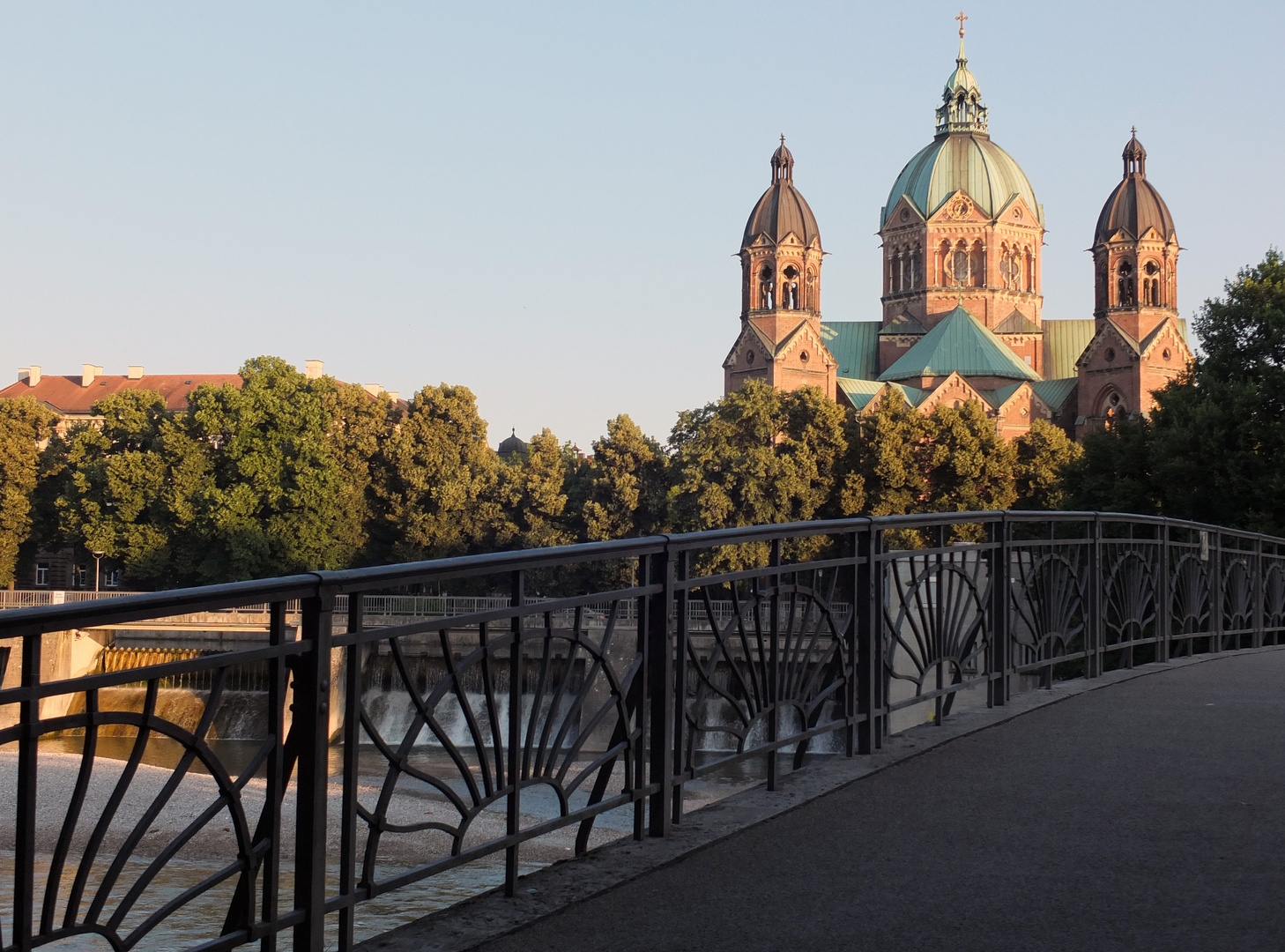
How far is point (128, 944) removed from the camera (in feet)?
10.1

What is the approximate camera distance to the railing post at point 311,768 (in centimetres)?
349

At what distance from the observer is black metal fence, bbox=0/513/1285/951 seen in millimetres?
3062

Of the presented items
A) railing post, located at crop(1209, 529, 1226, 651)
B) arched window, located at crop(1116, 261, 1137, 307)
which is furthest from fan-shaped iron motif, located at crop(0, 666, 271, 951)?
arched window, located at crop(1116, 261, 1137, 307)

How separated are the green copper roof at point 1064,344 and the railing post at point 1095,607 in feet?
263

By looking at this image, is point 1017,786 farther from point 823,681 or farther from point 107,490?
point 107,490

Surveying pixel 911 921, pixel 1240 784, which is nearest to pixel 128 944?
pixel 911 921

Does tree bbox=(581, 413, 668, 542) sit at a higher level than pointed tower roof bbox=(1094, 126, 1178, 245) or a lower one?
lower

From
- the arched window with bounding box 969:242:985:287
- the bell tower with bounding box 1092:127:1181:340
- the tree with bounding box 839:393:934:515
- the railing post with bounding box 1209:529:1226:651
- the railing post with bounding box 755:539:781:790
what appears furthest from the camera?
the arched window with bounding box 969:242:985:287

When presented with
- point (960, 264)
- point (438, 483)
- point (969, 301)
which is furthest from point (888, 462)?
point (960, 264)

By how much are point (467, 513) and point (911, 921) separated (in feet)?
175

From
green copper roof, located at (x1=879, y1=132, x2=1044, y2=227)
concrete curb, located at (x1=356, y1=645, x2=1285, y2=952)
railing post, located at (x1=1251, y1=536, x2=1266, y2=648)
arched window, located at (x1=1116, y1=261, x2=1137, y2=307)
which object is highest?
green copper roof, located at (x1=879, y1=132, x2=1044, y2=227)

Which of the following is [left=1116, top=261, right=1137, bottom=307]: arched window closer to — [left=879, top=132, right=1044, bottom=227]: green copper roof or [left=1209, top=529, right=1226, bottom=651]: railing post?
[left=879, top=132, right=1044, bottom=227]: green copper roof

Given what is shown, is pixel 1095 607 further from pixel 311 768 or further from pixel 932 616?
pixel 311 768

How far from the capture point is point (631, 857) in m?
4.64
